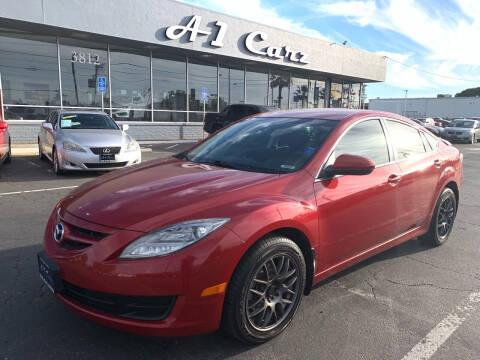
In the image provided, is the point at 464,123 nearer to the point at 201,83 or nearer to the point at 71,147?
the point at 201,83

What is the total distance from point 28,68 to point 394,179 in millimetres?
15059

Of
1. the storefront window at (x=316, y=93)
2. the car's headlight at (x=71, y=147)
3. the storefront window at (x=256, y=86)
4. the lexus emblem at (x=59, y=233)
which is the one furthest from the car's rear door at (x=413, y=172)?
the storefront window at (x=316, y=93)

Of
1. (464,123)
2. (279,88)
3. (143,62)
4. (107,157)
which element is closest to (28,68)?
(143,62)

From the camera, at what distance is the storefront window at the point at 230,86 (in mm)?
20688

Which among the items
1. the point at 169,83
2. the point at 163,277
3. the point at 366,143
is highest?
the point at 169,83

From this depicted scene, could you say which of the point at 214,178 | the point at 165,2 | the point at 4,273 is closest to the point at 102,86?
the point at 165,2

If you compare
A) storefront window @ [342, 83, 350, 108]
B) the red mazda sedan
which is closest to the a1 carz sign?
storefront window @ [342, 83, 350, 108]

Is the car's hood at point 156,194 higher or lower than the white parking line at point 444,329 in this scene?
higher

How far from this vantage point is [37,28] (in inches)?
551

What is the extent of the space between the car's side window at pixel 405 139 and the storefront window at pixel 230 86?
17.3 m

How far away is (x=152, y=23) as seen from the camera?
51.9 feet

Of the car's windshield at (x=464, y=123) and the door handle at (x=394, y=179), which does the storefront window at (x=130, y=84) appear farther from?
the car's windshield at (x=464, y=123)

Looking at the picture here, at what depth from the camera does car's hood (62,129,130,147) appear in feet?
26.6

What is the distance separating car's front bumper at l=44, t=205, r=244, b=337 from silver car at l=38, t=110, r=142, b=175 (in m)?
6.15
